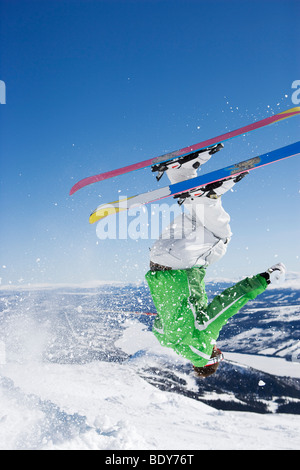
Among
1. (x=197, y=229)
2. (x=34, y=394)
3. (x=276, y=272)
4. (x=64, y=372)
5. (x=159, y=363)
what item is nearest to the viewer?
(x=276, y=272)

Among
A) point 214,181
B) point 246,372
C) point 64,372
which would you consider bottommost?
point 246,372

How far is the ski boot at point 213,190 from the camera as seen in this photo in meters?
2.84

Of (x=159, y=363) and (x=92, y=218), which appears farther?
(x=159, y=363)

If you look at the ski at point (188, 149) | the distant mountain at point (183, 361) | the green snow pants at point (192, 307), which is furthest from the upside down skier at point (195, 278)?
the distant mountain at point (183, 361)

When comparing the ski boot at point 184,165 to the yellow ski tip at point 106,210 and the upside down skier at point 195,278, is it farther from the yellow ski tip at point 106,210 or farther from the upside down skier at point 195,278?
the yellow ski tip at point 106,210

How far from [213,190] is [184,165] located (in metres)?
0.37

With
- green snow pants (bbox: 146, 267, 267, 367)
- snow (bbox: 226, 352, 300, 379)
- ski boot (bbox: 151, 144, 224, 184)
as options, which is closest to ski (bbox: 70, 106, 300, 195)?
ski boot (bbox: 151, 144, 224, 184)

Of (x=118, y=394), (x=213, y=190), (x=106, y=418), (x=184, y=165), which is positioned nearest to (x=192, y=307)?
(x=213, y=190)

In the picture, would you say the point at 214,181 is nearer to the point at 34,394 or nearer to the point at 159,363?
the point at 34,394

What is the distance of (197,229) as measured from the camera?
120 inches

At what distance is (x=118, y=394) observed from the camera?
57.9 ft

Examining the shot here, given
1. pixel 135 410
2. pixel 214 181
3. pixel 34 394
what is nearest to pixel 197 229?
pixel 214 181

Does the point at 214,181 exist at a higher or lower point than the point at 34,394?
higher
